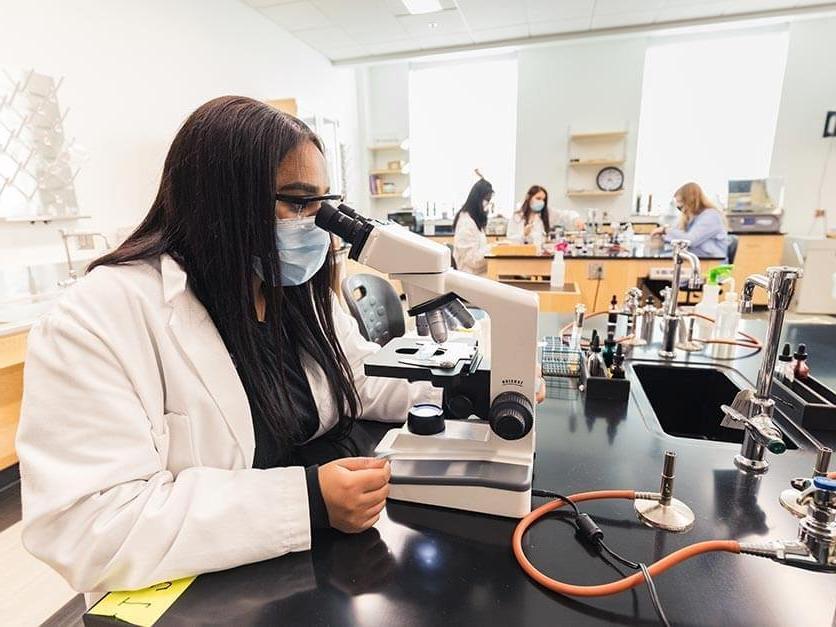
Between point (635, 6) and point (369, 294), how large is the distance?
416 cm

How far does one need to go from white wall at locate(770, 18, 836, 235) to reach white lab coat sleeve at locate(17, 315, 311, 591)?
652cm

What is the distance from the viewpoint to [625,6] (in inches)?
169

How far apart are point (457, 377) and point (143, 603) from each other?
510 mm

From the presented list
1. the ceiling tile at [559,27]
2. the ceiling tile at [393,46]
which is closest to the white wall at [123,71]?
the ceiling tile at [393,46]

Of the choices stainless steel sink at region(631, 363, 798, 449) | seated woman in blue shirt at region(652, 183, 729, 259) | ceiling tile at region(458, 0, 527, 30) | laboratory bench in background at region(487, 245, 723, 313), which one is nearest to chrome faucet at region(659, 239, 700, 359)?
stainless steel sink at region(631, 363, 798, 449)

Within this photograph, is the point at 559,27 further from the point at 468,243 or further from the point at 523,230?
the point at 468,243

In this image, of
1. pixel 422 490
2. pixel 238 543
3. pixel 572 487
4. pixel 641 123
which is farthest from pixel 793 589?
pixel 641 123

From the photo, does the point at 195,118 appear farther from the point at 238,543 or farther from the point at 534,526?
the point at 534,526

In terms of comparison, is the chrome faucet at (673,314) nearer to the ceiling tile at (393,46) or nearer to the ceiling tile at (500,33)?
the ceiling tile at (500,33)

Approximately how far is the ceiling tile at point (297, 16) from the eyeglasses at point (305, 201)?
4108mm

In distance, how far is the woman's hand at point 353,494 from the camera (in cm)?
66

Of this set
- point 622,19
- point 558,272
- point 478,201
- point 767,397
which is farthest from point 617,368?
point 622,19

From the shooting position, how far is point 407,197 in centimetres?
654

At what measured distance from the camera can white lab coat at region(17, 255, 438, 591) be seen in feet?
1.93
